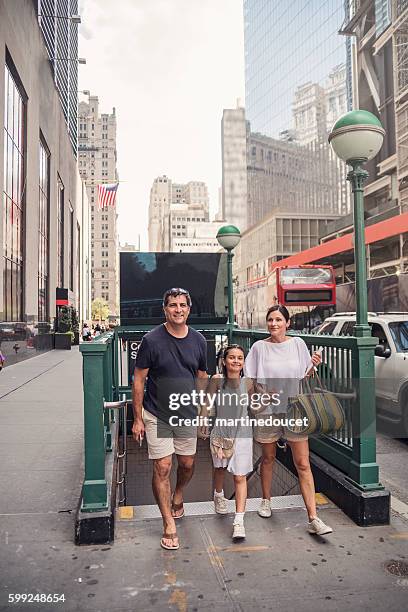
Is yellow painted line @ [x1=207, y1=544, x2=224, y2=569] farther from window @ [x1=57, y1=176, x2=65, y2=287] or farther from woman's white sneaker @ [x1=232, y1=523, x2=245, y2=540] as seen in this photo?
window @ [x1=57, y1=176, x2=65, y2=287]

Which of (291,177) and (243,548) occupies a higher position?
(291,177)

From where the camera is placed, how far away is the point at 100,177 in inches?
6412

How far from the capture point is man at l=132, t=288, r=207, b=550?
153 inches

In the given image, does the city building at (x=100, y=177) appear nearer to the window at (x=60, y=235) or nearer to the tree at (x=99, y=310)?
the tree at (x=99, y=310)

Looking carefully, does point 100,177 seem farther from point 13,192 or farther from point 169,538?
point 169,538

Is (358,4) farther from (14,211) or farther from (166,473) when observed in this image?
(166,473)

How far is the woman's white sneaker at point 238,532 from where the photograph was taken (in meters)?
3.98

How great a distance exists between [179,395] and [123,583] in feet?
4.41

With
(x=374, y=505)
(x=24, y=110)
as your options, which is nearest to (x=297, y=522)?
(x=374, y=505)

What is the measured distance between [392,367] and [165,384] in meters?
5.41

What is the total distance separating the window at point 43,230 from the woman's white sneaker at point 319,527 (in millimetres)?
29063

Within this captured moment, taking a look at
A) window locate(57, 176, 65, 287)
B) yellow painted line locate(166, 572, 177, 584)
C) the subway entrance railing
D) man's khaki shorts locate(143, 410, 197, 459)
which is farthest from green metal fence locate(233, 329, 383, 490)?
window locate(57, 176, 65, 287)

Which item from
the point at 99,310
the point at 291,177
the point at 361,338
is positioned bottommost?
the point at 361,338

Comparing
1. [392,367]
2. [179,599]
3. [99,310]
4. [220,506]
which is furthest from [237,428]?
[99,310]
